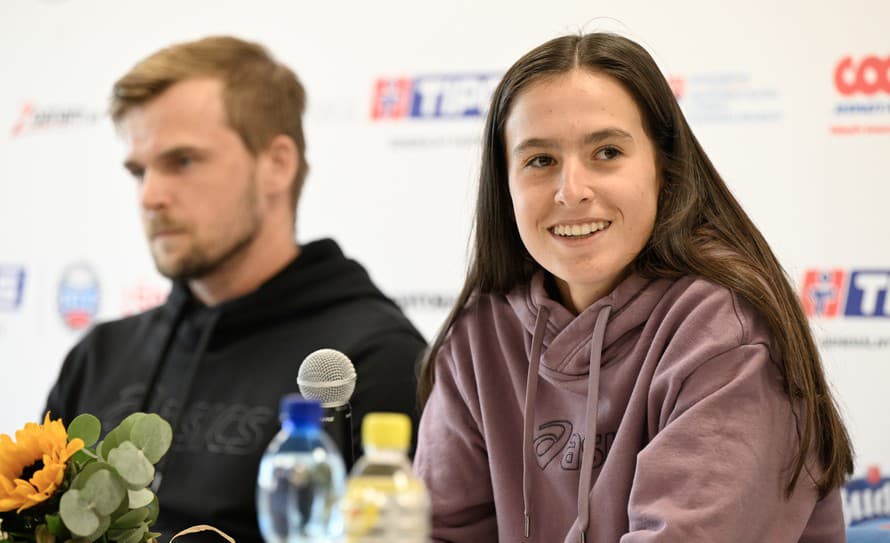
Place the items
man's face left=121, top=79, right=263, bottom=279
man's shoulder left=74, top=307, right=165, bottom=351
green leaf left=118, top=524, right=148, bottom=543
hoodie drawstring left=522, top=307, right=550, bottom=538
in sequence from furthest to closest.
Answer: man's shoulder left=74, top=307, right=165, bottom=351 → man's face left=121, top=79, right=263, bottom=279 → hoodie drawstring left=522, top=307, right=550, bottom=538 → green leaf left=118, top=524, right=148, bottom=543

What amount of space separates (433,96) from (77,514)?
2.42 m

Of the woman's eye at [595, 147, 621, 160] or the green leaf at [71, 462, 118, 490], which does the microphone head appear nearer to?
the green leaf at [71, 462, 118, 490]

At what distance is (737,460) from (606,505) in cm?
21

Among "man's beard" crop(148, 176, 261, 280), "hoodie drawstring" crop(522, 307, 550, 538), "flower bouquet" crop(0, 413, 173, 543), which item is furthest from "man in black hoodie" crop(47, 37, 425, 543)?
"flower bouquet" crop(0, 413, 173, 543)

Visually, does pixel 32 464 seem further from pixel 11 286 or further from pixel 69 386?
pixel 11 286

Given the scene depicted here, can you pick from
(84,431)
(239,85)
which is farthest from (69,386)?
(84,431)

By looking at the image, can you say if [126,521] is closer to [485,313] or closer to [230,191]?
[485,313]

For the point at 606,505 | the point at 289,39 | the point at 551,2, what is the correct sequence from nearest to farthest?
the point at 606,505, the point at 551,2, the point at 289,39

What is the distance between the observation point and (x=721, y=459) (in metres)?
1.33

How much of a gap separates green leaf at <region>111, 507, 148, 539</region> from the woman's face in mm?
669

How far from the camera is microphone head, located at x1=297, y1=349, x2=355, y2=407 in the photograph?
1.19 m

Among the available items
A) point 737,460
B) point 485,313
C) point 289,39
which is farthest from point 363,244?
point 737,460

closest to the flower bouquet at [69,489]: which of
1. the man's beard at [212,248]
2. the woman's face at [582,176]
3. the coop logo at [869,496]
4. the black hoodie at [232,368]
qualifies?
the woman's face at [582,176]

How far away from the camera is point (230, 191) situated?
259cm
